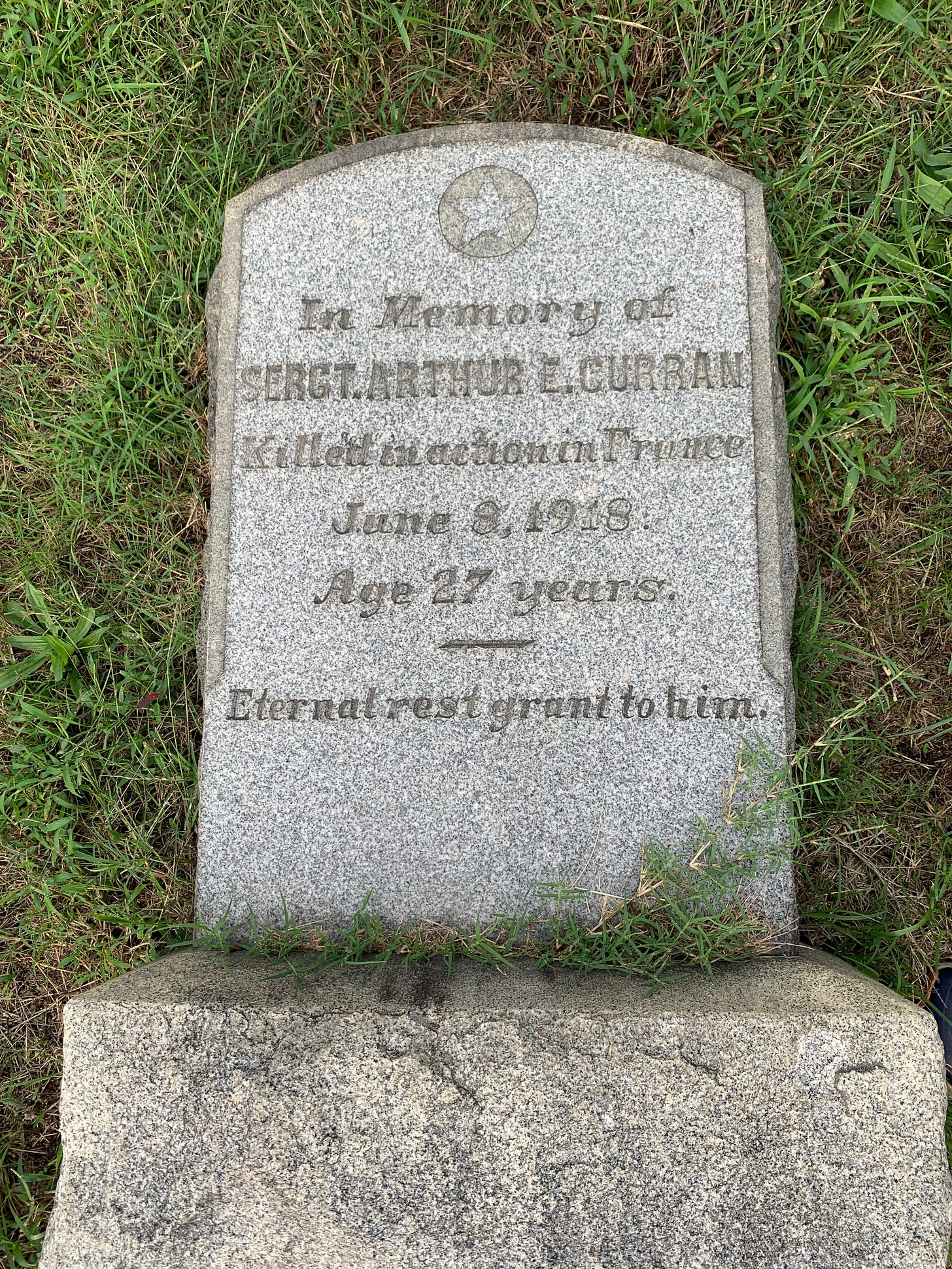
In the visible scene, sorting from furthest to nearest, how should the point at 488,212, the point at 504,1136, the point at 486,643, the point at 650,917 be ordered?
the point at 488,212
the point at 486,643
the point at 650,917
the point at 504,1136

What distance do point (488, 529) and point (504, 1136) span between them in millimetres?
A: 1407

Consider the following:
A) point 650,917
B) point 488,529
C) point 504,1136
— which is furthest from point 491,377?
point 504,1136

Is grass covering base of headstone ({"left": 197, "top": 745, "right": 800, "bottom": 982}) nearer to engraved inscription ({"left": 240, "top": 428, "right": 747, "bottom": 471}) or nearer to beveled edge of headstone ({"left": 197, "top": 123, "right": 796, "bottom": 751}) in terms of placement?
beveled edge of headstone ({"left": 197, "top": 123, "right": 796, "bottom": 751})

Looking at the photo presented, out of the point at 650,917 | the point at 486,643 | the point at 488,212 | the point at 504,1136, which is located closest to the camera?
the point at 504,1136

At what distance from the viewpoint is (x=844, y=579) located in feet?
8.64

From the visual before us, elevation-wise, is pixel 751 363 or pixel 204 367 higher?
pixel 204 367

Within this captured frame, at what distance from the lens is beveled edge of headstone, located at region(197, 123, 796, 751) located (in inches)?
88.9

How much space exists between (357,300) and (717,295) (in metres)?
0.99

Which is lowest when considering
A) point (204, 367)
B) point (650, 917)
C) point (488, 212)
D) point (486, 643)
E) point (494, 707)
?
point (650, 917)

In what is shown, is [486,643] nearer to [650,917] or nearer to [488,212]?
[650,917]

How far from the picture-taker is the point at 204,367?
280 cm

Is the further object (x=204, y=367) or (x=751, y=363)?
(x=204, y=367)

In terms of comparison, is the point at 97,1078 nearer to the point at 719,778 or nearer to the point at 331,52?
the point at 719,778

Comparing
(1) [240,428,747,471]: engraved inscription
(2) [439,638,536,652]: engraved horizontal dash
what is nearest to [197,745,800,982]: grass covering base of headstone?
(2) [439,638,536,652]: engraved horizontal dash
